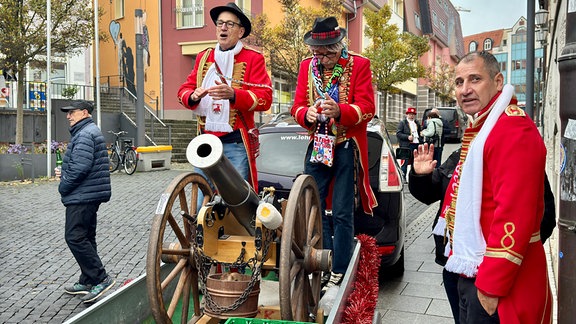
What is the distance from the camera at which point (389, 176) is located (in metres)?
5.21

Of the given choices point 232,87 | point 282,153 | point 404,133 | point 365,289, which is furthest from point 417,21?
point 365,289

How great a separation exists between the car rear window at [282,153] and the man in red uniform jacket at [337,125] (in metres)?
1.14

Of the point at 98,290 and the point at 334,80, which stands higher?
the point at 334,80

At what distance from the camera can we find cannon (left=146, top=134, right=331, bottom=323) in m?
2.95

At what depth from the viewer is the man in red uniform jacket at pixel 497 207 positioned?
226cm

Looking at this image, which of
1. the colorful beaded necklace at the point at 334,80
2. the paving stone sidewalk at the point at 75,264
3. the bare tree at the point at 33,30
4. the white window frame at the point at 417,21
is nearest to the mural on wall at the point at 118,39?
the bare tree at the point at 33,30

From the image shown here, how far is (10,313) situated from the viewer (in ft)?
15.6

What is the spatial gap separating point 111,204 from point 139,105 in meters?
6.91

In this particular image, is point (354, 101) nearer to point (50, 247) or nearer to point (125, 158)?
point (50, 247)

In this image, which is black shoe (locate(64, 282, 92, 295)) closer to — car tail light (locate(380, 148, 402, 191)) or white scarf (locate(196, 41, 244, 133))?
white scarf (locate(196, 41, 244, 133))

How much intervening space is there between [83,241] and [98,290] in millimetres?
453

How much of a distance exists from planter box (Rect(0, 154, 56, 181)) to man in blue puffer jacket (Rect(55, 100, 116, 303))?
9.34 meters

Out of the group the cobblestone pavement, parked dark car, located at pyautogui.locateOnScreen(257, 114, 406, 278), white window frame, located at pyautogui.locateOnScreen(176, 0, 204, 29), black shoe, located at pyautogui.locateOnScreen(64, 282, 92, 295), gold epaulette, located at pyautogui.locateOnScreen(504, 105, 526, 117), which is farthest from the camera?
white window frame, located at pyautogui.locateOnScreen(176, 0, 204, 29)

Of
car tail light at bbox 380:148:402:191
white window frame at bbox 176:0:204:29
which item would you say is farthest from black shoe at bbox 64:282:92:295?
white window frame at bbox 176:0:204:29
